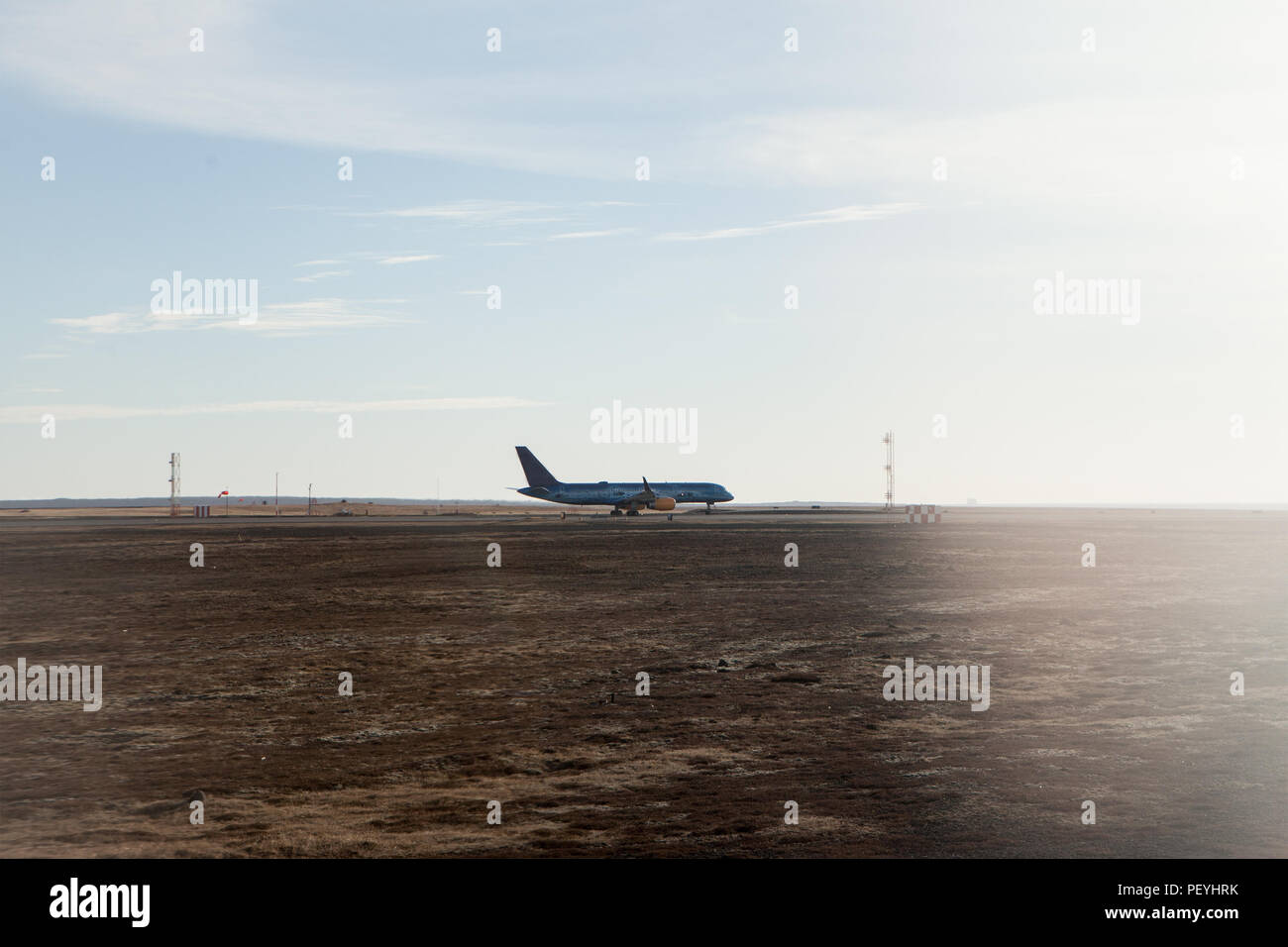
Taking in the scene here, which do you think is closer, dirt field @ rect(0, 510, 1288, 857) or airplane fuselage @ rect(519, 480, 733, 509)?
dirt field @ rect(0, 510, 1288, 857)

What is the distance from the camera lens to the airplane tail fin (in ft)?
403

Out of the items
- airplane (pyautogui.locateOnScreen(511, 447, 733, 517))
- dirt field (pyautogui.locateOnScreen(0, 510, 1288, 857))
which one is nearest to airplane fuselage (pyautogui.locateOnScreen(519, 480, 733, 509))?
airplane (pyautogui.locateOnScreen(511, 447, 733, 517))

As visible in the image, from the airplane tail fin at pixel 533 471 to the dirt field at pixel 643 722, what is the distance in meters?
84.4

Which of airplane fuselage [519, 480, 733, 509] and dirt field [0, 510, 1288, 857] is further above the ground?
airplane fuselage [519, 480, 733, 509]

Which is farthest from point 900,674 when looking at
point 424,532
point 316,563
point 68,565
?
point 424,532

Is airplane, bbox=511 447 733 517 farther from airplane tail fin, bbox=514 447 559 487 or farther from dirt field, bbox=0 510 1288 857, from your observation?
dirt field, bbox=0 510 1288 857

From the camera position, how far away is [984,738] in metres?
15.6

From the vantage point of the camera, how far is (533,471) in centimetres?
12312

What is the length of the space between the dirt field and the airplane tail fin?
84.4 m

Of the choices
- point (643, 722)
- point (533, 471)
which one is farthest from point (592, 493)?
point (643, 722)

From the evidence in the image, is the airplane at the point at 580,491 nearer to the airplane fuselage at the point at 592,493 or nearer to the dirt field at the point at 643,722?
the airplane fuselage at the point at 592,493

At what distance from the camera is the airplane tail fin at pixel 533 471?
123m
